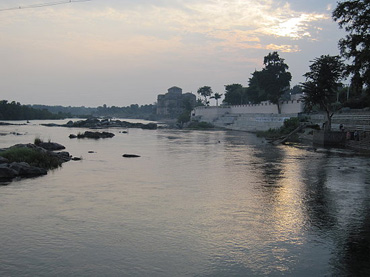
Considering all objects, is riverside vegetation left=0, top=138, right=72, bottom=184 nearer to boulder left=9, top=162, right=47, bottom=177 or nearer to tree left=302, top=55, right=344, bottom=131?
boulder left=9, top=162, right=47, bottom=177

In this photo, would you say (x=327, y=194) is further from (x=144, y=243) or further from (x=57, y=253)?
(x=57, y=253)

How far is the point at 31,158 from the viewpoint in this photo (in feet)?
93.9

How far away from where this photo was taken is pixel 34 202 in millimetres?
17625

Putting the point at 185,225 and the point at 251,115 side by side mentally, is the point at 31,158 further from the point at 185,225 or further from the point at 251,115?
the point at 251,115

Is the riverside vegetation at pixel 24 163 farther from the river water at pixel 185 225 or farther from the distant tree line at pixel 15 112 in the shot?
the distant tree line at pixel 15 112

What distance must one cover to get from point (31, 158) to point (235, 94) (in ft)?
480

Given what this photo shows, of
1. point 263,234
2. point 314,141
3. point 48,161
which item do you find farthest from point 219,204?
point 314,141

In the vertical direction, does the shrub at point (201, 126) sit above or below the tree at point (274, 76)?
below

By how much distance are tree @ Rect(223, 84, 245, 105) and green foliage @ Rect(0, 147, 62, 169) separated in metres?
141

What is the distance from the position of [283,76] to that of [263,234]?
304 ft

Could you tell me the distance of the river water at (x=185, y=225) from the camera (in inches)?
410

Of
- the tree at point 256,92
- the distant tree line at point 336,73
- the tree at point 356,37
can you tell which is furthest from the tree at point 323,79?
the tree at point 256,92

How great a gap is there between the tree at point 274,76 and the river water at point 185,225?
7554 centimetres

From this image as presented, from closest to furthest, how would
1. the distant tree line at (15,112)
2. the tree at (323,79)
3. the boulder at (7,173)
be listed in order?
the boulder at (7,173)
the tree at (323,79)
the distant tree line at (15,112)
